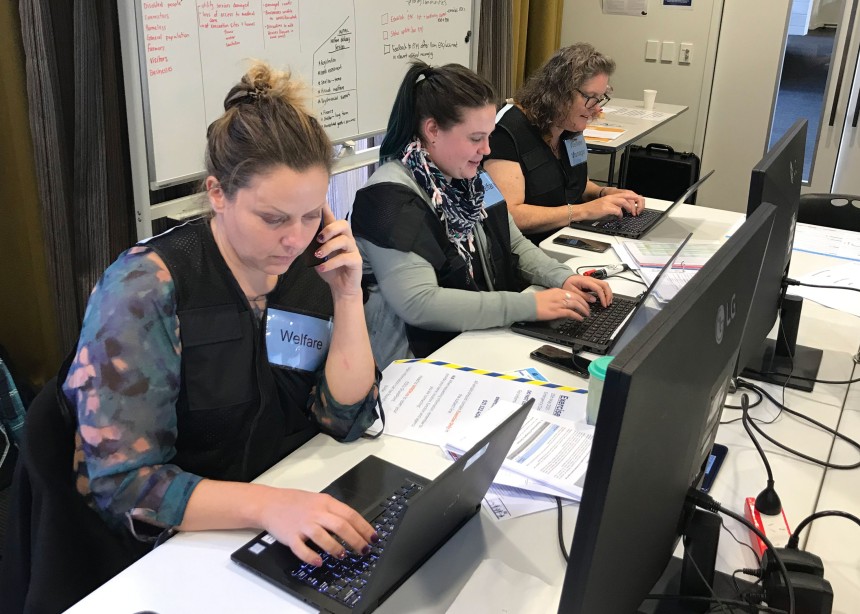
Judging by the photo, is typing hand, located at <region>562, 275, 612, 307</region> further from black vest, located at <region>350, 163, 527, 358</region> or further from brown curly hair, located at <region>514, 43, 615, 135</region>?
brown curly hair, located at <region>514, 43, 615, 135</region>

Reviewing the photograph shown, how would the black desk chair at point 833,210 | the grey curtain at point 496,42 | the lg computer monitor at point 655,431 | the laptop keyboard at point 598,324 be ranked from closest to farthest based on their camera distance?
the lg computer monitor at point 655,431, the laptop keyboard at point 598,324, the black desk chair at point 833,210, the grey curtain at point 496,42

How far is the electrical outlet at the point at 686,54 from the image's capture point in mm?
4391

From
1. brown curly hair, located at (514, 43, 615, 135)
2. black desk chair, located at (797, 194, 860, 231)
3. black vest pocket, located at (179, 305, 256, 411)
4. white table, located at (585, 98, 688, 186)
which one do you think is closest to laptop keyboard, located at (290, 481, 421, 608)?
black vest pocket, located at (179, 305, 256, 411)

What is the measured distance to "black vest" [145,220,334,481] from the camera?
114cm

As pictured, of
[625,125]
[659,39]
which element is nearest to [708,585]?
[625,125]

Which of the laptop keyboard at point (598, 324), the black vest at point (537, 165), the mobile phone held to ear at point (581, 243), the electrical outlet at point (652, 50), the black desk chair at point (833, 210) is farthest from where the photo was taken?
the electrical outlet at point (652, 50)

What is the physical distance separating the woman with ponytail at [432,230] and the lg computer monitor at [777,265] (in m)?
0.40

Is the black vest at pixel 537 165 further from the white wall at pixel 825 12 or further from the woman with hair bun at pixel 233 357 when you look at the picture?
the white wall at pixel 825 12

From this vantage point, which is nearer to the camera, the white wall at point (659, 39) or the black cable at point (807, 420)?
the black cable at point (807, 420)

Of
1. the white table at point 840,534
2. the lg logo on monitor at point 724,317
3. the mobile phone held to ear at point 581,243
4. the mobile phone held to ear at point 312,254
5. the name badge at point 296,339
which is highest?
the lg logo on monitor at point 724,317

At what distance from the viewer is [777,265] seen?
141cm

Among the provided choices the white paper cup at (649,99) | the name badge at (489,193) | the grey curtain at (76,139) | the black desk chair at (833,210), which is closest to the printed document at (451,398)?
the name badge at (489,193)

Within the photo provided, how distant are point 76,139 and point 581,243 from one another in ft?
4.78

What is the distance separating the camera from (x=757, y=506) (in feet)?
3.71
